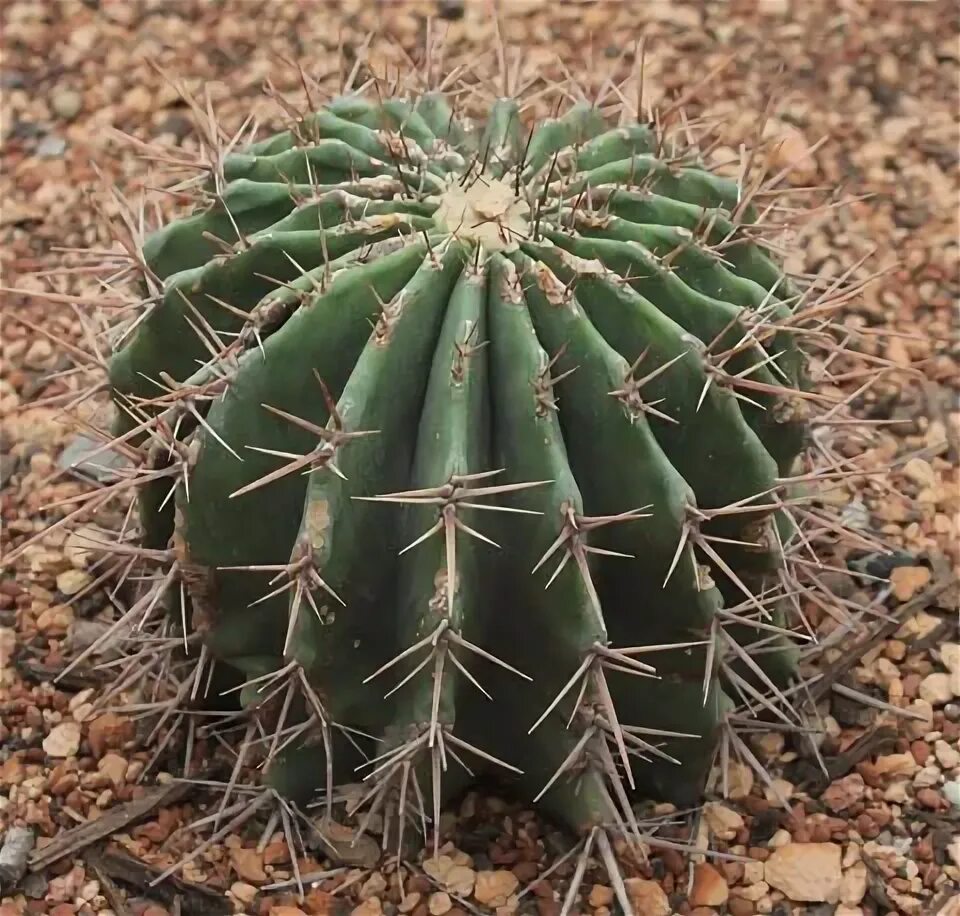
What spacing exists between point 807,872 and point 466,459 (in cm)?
90

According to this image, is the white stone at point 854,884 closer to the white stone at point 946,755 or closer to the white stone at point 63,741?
the white stone at point 946,755

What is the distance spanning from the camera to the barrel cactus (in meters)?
1.73

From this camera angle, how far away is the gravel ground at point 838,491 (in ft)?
6.72

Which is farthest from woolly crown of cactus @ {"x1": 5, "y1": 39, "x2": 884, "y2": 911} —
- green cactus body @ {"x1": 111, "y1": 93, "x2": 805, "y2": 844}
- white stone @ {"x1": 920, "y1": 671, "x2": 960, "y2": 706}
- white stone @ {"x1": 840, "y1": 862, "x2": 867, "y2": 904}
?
white stone @ {"x1": 920, "y1": 671, "x2": 960, "y2": 706}

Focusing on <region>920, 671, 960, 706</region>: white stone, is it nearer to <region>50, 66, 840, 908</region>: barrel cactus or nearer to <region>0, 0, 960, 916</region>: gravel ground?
<region>0, 0, 960, 916</region>: gravel ground

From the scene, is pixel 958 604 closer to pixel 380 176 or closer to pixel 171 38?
pixel 380 176

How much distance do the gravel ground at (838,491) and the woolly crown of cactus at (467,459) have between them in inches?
5.7

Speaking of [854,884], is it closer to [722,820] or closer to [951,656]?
[722,820]

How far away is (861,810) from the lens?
7.07ft

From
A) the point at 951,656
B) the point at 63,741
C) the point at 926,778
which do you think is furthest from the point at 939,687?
the point at 63,741

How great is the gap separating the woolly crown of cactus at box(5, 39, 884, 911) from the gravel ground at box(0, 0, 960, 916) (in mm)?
144

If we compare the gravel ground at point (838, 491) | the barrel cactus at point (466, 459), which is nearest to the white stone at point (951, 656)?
the gravel ground at point (838, 491)

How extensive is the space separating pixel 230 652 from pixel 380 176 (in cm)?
75

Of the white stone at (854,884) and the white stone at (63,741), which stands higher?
the white stone at (63,741)
